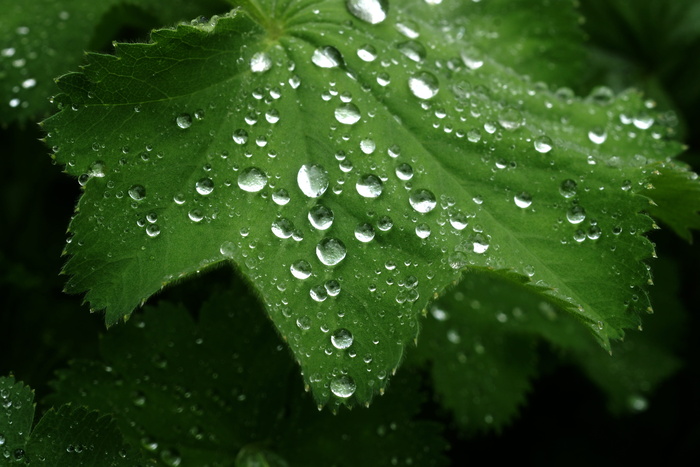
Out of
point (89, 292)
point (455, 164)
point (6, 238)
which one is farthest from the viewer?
point (6, 238)

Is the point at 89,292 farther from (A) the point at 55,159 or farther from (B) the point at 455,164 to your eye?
(B) the point at 455,164

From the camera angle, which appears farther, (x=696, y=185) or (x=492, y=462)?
(x=492, y=462)

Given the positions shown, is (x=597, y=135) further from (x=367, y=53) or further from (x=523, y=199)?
(x=367, y=53)

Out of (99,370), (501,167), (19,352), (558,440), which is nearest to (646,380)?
(558,440)

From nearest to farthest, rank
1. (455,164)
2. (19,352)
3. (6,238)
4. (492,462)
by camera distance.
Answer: (455,164), (19,352), (6,238), (492,462)

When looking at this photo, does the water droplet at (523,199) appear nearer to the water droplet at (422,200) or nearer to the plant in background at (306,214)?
the plant in background at (306,214)
